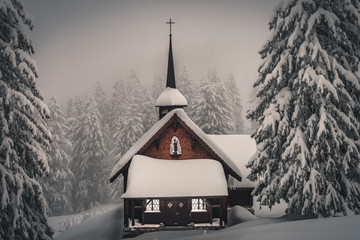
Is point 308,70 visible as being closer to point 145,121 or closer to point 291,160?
point 291,160

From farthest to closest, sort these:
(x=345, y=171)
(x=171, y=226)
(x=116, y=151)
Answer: (x=116, y=151) → (x=171, y=226) → (x=345, y=171)

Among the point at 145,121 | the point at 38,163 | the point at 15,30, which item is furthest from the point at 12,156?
the point at 145,121

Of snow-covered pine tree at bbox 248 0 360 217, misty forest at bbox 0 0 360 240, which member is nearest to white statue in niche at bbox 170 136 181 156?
misty forest at bbox 0 0 360 240

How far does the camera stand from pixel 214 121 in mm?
47969

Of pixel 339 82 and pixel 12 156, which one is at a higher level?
pixel 339 82

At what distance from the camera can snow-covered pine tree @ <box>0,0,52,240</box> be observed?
14.2m

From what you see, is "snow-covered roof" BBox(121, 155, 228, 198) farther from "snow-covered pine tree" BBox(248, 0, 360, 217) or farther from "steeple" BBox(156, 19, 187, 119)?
"snow-covered pine tree" BBox(248, 0, 360, 217)

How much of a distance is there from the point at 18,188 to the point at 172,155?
49.0ft

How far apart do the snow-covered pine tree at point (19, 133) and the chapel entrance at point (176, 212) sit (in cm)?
1186

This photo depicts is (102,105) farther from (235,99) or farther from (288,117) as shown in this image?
(288,117)

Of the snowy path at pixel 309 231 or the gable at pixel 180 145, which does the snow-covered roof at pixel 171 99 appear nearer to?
the gable at pixel 180 145

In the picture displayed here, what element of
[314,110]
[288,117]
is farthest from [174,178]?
[314,110]

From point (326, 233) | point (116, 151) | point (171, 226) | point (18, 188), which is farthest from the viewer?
point (116, 151)

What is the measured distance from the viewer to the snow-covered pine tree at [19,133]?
14.2 m
